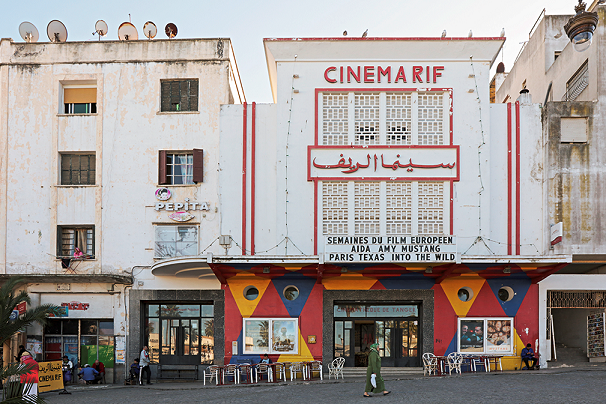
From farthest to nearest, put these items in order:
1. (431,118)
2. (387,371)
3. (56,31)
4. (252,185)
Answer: (56,31)
(252,185)
(431,118)
(387,371)

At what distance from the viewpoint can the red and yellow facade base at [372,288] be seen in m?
23.0

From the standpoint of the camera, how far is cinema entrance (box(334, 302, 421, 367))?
23.7m

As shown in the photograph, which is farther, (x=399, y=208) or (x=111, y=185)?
(x=111, y=185)

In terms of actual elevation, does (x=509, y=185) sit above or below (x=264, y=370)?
above

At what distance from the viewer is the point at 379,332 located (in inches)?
942

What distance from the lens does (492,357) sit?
74.1ft

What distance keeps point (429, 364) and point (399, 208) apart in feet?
19.2

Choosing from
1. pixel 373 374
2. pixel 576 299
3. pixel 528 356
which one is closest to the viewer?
pixel 373 374

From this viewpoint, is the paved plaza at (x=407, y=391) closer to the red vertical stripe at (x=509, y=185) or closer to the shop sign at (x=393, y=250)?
the shop sign at (x=393, y=250)

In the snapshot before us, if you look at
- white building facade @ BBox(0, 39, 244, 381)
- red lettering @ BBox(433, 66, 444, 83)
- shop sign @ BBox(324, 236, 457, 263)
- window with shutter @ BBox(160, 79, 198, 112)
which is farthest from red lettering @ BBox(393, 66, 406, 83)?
window with shutter @ BBox(160, 79, 198, 112)

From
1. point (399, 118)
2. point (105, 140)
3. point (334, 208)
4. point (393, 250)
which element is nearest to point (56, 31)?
point (105, 140)

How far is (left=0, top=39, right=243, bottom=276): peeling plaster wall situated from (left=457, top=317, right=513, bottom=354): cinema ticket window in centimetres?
1033

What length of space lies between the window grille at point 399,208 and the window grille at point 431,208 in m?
0.43

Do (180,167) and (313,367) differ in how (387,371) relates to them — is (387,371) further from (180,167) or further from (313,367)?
(180,167)
